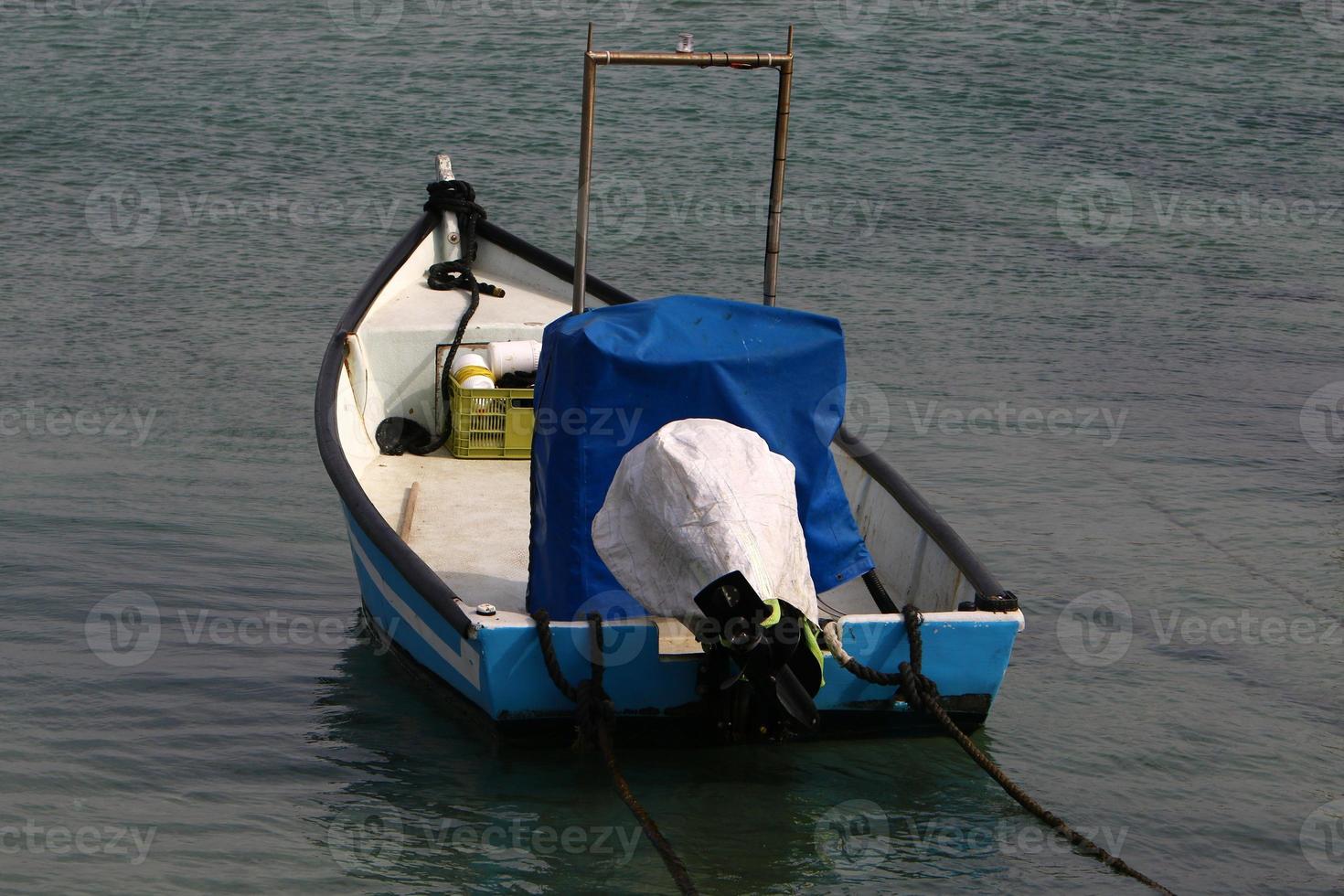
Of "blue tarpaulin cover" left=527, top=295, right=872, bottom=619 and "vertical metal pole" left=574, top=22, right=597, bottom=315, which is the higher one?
"vertical metal pole" left=574, top=22, right=597, bottom=315

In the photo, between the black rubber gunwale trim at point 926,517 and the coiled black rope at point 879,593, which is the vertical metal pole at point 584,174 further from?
the coiled black rope at point 879,593

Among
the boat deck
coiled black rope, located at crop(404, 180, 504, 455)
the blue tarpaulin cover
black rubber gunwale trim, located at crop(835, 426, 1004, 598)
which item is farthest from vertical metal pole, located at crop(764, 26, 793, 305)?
coiled black rope, located at crop(404, 180, 504, 455)

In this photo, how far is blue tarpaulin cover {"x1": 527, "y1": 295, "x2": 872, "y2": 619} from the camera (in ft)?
20.3

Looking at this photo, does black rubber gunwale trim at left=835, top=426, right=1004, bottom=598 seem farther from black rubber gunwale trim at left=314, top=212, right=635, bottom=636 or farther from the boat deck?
black rubber gunwale trim at left=314, top=212, right=635, bottom=636

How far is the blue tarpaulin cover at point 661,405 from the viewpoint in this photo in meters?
6.19

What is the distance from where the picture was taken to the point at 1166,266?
51.6 feet

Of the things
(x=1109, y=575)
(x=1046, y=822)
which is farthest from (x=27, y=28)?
(x=1046, y=822)

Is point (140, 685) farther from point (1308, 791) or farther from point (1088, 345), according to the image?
point (1088, 345)

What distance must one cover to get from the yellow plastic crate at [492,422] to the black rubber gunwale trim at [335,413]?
2.30 ft

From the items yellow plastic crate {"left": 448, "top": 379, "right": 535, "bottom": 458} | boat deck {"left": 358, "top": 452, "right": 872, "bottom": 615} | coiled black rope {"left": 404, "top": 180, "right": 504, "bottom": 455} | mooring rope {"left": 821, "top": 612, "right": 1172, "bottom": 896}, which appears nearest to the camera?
mooring rope {"left": 821, "top": 612, "right": 1172, "bottom": 896}

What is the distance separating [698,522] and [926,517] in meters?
1.90

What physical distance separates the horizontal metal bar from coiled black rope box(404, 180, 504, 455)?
96.7 inches

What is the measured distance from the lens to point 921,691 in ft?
20.3

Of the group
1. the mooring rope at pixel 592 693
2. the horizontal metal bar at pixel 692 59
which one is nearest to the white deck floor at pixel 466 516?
the mooring rope at pixel 592 693
